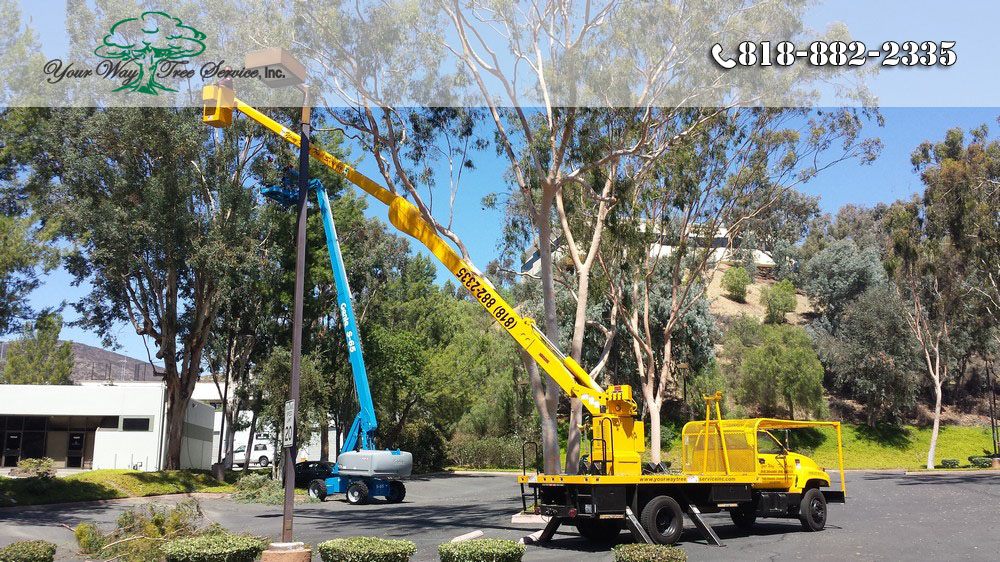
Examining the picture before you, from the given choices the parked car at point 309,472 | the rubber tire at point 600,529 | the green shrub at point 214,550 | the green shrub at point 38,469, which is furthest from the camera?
the parked car at point 309,472

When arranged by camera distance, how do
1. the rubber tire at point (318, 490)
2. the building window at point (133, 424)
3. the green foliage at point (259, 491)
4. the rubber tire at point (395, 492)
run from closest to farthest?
the rubber tire at point (395, 492), the green foliage at point (259, 491), the rubber tire at point (318, 490), the building window at point (133, 424)

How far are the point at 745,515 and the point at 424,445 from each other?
35.6 m

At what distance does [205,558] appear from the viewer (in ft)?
32.4

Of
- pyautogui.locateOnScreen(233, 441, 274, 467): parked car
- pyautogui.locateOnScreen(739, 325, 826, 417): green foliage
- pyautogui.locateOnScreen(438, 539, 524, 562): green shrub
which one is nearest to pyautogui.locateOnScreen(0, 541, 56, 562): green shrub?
pyautogui.locateOnScreen(438, 539, 524, 562): green shrub

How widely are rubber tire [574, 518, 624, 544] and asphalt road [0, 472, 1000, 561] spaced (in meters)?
0.34

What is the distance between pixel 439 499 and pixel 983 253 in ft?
93.8

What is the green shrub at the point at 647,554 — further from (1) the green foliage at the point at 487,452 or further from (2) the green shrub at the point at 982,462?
(1) the green foliage at the point at 487,452

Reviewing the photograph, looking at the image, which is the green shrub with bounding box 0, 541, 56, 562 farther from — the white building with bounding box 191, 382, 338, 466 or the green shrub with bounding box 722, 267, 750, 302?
the green shrub with bounding box 722, 267, 750, 302

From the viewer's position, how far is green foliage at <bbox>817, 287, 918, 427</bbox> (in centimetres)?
5897

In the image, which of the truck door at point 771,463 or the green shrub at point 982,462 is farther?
the green shrub at point 982,462

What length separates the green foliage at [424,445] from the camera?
1981 inches

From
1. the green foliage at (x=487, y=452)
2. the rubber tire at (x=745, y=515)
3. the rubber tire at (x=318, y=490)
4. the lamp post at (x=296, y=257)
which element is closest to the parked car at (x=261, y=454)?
the green foliage at (x=487, y=452)

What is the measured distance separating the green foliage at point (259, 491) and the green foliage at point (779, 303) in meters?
59.2

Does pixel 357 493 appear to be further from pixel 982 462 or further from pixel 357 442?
pixel 982 462
